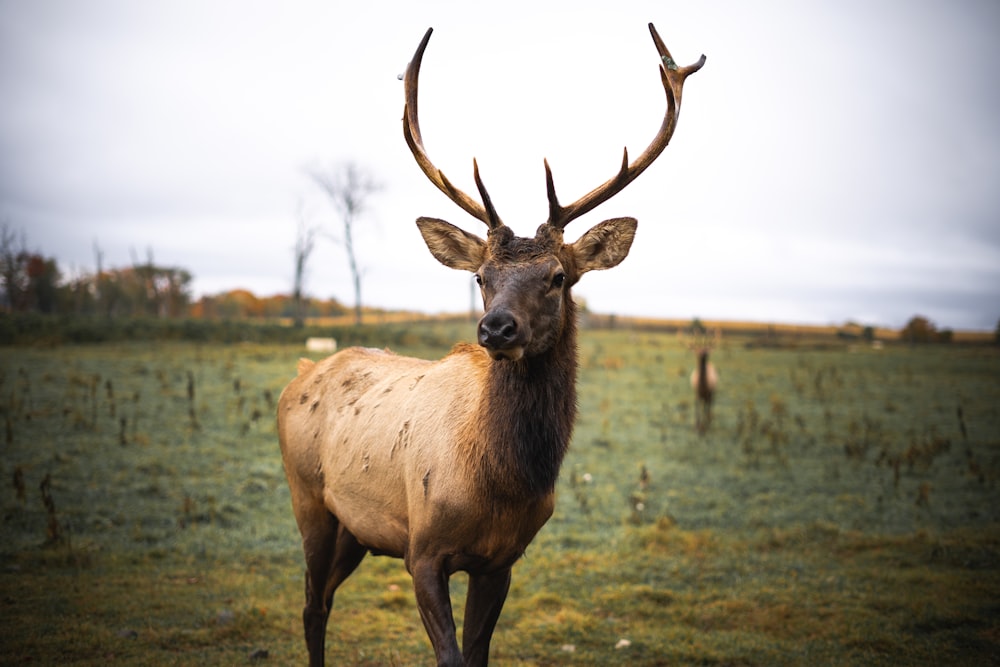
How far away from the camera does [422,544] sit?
3.80m

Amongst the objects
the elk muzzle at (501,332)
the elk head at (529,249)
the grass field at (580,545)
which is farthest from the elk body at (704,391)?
the elk muzzle at (501,332)

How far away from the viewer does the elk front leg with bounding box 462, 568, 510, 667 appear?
4.17 metres

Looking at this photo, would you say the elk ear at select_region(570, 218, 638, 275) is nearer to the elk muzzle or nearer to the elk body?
the elk muzzle

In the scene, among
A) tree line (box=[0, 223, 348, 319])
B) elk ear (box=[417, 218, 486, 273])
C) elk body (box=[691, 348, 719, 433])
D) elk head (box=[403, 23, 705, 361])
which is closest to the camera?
elk head (box=[403, 23, 705, 361])

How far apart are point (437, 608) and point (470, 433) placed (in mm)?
961

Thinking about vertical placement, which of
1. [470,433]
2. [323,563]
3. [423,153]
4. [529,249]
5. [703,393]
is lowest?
[703,393]

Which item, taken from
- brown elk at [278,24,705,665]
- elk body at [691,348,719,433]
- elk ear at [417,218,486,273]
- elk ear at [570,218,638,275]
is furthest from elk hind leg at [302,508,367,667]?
elk body at [691,348,719,433]

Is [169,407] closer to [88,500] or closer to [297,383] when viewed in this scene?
[88,500]

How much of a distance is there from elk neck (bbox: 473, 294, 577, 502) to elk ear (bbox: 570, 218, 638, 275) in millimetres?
448

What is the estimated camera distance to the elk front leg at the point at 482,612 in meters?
4.17

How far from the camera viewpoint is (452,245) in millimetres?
4465

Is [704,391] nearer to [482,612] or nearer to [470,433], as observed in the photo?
[482,612]

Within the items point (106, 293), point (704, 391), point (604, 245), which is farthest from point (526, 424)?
point (106, 293)

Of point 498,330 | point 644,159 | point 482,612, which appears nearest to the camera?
point 498,330
